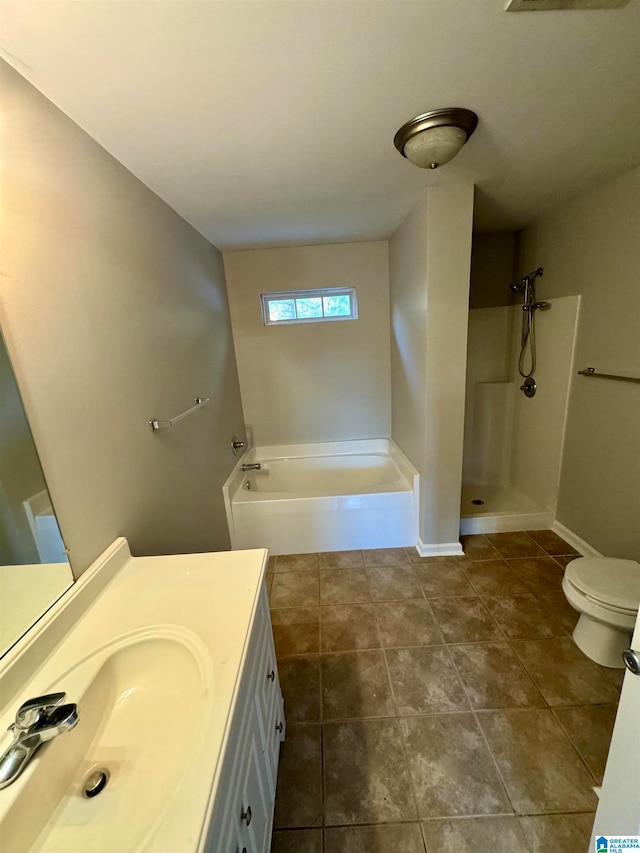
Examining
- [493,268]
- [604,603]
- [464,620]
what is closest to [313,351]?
[493,268]

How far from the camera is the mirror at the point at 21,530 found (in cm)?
83

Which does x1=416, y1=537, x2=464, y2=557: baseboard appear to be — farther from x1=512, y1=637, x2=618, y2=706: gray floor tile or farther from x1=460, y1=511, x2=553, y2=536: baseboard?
x1=512, y1=637, x2=618, y2=706: gray floor tile

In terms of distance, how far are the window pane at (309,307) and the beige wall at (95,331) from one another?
1243mm

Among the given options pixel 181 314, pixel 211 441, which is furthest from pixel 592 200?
pixel 211 441

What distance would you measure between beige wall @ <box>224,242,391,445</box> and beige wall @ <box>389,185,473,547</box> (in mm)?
388

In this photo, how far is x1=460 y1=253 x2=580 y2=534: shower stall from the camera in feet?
7.89

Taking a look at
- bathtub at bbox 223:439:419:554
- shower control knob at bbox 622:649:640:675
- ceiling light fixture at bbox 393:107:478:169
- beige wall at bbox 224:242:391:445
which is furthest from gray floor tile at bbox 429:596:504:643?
ceiling light fixture at bbox 393:107:478:169

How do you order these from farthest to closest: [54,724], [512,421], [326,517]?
[512,421] → [326,517] → [54,724]

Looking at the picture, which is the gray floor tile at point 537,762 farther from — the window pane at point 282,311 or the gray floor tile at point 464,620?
the window pane at point 282,311

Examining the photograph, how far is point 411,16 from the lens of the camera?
2.71 feet

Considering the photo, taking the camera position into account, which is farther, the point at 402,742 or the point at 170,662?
the point at 402,742

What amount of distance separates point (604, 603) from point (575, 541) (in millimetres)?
1017

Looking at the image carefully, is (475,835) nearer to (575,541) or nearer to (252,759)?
(252,759)

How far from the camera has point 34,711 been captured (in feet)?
2.06
